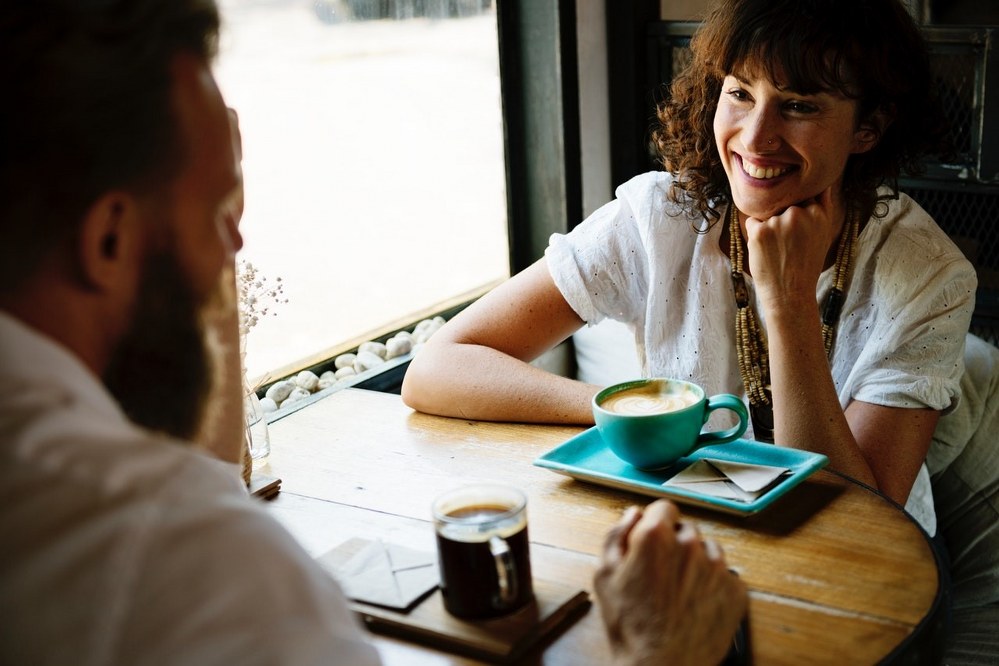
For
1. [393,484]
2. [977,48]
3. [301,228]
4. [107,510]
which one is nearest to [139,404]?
[107,510]

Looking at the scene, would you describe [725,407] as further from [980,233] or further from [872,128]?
[980,233]

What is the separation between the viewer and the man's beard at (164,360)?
31.4 inches

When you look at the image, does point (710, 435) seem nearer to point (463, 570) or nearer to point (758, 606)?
point (758, 606)

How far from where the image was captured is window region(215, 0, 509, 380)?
7.30ft

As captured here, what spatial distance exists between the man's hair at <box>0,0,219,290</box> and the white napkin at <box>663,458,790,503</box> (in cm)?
80

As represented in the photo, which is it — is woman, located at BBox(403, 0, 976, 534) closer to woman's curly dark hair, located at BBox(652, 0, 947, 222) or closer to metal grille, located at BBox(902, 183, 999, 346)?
woman's curly dark hair, located at BBox(652, 0, 947, 222)

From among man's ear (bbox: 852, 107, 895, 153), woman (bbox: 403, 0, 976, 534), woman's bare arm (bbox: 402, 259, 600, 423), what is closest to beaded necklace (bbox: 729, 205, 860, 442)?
woman (bbox: 403, 0, 976, 534)

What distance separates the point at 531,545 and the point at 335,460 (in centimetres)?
42

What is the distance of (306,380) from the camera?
92.2 inches

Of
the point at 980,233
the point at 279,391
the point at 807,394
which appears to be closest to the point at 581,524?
the point at 807,394

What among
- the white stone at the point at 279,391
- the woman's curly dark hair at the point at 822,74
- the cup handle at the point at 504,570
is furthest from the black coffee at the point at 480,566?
the white stone at the point at 279,391

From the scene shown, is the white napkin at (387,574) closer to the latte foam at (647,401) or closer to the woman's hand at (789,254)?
the latte foam at (647,401)

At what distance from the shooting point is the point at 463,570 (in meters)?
1.04

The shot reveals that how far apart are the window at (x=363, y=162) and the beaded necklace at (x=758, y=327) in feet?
2.94
